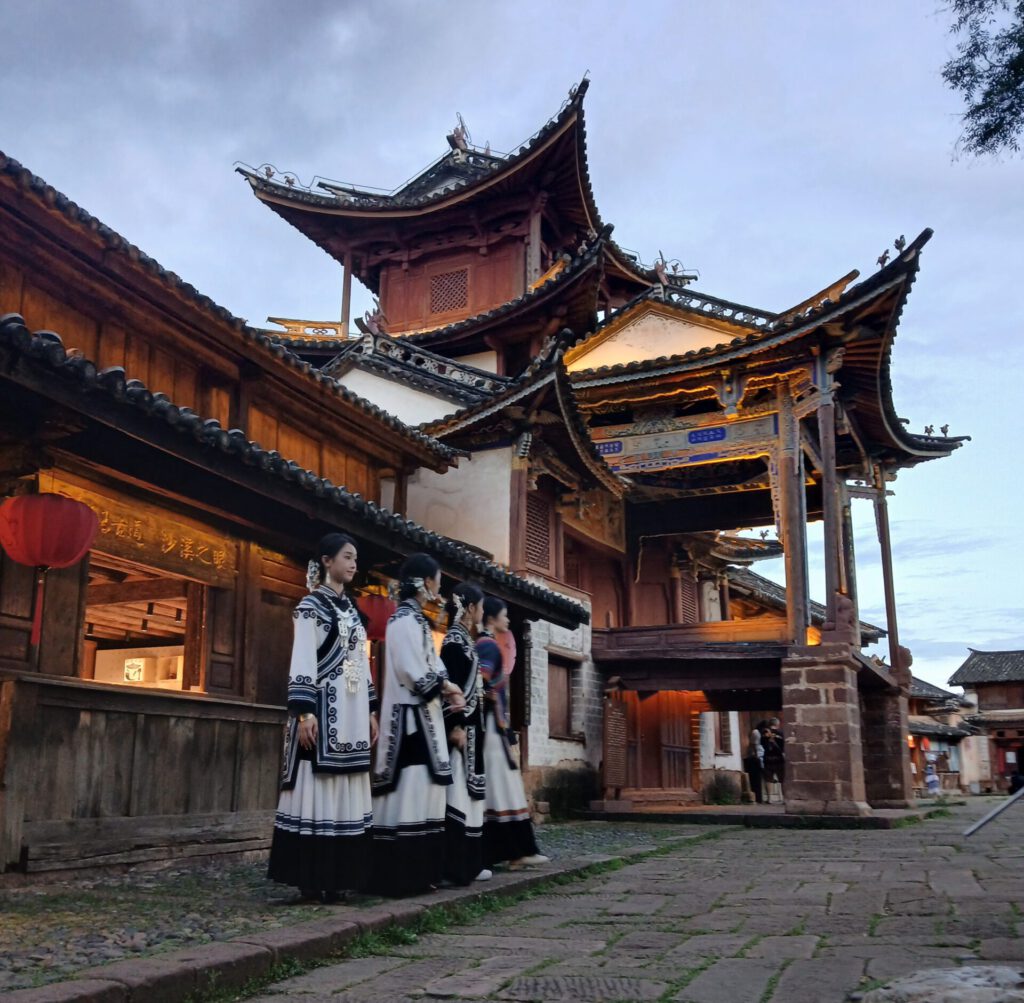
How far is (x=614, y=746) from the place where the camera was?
1608 centimetres

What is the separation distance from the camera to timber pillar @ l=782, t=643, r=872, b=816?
13.7 metres

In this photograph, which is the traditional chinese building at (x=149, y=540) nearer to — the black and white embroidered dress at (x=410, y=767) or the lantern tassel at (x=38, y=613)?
the lantern tassel at (x=38, y=613)

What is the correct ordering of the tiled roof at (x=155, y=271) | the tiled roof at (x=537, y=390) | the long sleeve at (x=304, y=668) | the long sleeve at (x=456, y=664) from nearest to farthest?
1. the long sleeve at (x=304, y=668)
2. the long sleeve at (x=456, y=664)
3. the tiled roof at (x=155, y=271)
4. the tiled roof at (x=537, y=390)

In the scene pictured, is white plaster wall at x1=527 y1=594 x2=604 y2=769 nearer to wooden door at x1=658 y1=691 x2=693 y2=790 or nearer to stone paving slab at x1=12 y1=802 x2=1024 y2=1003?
wooden door at x1=658 y1=691 x2=693 y2=790

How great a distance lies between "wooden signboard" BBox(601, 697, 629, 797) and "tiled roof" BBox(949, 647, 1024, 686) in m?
36.7

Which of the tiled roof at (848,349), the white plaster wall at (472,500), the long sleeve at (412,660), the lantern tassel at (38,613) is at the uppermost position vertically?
the tiled roof at (848,349)

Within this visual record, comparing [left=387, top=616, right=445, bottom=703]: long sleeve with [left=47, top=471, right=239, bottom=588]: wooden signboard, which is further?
[left=47, top=471, right=239, bottom=588]: wooden signboard

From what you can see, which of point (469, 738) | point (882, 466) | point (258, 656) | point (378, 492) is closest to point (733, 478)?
point (882, 466)

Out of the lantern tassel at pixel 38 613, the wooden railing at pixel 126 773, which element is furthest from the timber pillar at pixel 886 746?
the lantern tassel at pixel 38 613

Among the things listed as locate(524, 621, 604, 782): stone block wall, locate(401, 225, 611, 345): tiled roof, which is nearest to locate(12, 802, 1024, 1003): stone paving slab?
locate(524, 621, 604, 782): stone block wall

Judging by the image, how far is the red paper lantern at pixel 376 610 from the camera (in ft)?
31.0

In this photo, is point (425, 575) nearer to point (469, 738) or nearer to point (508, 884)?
point (469, 738)

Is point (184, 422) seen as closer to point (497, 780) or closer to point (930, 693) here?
point (497, 780)

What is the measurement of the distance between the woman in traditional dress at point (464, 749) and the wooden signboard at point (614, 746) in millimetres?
9475
